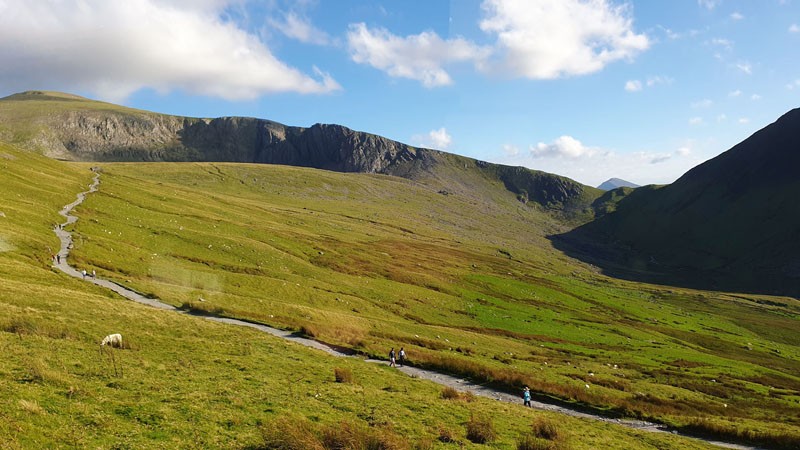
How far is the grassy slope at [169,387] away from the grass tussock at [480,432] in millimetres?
665

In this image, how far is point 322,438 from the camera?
18766mm

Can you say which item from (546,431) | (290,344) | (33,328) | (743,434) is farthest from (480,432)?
(33,328)

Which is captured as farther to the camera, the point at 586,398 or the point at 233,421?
the point at 586,398

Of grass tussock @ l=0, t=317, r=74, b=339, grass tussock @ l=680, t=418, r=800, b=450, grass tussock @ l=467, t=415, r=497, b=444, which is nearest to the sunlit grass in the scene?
grass tussock @ l=0, t=317, r=74, b=339

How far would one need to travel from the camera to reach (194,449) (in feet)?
55.0

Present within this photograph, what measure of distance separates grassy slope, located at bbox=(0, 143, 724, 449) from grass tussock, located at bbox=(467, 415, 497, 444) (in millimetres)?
665

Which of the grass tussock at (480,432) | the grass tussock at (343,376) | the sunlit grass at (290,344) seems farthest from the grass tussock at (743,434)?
the grass tussock at (343,376)

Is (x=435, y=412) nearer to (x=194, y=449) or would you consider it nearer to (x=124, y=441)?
(x=194, y=449)

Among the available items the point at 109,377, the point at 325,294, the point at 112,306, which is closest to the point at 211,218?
the point at 325,294

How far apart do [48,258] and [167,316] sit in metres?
30.0

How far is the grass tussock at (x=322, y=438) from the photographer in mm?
17734

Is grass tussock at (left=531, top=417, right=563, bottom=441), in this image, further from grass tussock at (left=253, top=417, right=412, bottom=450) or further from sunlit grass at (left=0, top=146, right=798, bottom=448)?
grass tussock at (left=253, top=417, right=412, bottom=450)

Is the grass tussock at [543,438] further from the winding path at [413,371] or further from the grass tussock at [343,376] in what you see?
the grass tussock at [343,376]

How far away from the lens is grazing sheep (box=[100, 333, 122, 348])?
1161 inches
